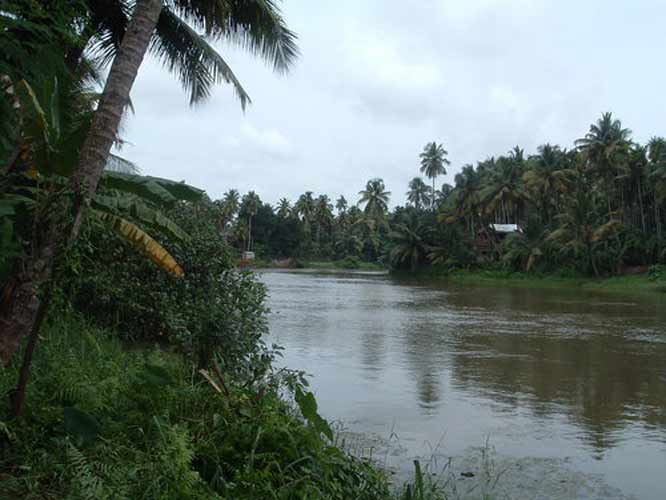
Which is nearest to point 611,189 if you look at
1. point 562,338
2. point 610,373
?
point 562,338

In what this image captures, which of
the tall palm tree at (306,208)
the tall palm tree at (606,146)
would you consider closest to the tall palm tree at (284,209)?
the tall palm tree at (306,208)

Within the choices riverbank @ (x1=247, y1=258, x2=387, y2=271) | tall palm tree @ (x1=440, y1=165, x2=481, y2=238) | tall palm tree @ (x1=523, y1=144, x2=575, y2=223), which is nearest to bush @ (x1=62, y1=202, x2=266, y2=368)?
tall palm tree @ (x1=523, y1=144, x2=575, y2=223)

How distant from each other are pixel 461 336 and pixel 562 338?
7.64ft

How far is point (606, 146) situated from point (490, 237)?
617 inches

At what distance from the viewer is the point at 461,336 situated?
52.6 feet

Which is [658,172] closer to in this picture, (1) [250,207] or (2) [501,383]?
(2) [501,383]

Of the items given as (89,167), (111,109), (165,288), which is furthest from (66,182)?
(165,288)

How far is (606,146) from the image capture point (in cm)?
4425

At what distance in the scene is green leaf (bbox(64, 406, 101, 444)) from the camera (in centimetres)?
417

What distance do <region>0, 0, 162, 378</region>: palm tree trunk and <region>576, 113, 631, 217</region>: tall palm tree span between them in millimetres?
42694

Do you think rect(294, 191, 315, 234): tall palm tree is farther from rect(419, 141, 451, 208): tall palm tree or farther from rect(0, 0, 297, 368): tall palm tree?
rect(0, 0, 297, 368): tall palm tree

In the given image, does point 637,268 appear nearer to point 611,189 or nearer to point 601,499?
point 611,189

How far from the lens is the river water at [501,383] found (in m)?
6.87

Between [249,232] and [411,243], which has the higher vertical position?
[249,232]
